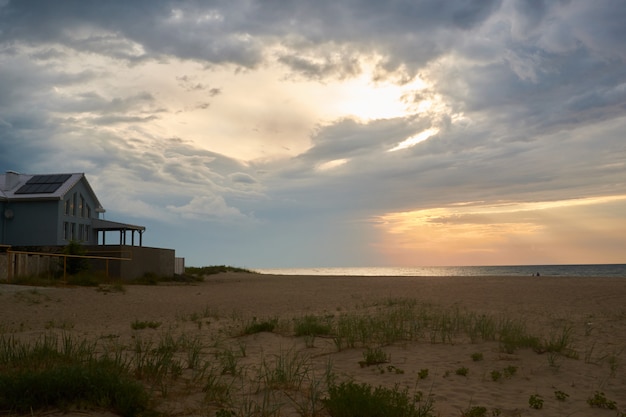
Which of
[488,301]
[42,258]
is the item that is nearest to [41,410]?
[488,301]

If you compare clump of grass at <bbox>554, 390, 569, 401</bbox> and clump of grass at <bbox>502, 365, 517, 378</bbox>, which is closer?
clump of grass at <bbox>554, 390, 569, 401</bbox>

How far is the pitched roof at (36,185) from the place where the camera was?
36156 millimetres

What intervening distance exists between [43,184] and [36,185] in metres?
0.52

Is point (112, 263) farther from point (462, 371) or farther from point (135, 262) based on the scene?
point (462, 371)

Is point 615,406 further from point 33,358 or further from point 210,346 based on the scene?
point 33,358

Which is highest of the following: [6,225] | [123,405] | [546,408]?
[6,225]

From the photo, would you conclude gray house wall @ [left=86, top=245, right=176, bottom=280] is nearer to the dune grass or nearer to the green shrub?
the green shrub

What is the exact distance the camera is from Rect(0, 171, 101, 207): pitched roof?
36.2m

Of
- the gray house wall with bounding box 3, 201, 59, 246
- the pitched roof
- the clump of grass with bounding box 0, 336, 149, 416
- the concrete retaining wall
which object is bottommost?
the clump of grass with bounding box 0, 336, 149, 416

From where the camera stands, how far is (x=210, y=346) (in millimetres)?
9906

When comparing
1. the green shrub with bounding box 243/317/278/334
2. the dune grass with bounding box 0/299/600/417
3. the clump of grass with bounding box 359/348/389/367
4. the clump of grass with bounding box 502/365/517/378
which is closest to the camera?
the dune grass with bounding box 0/299/600/417

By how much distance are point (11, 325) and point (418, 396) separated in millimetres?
11147

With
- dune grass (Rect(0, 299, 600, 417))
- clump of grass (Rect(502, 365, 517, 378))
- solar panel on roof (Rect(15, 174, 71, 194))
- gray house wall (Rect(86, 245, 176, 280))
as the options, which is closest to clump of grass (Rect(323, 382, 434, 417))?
dune grass (Rect(0, 299, 600, 417))

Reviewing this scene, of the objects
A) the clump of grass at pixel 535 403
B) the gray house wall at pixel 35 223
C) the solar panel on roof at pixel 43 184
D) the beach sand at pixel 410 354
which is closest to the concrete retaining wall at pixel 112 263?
the gray house wall at pixel 35 223
